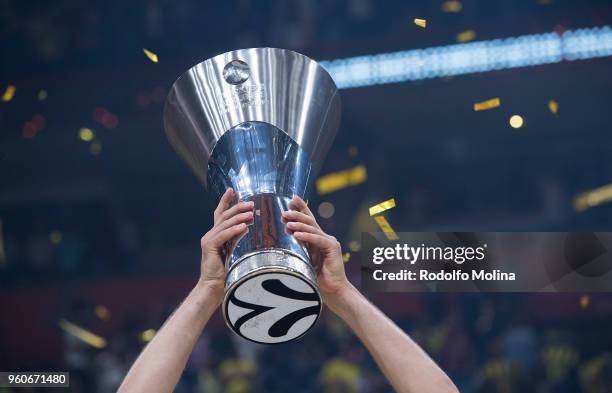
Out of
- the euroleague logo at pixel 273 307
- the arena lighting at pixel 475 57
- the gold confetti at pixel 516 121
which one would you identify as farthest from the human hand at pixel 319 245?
the gold confetti at pixel 516 121

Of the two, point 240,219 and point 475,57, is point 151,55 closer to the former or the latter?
point 475,57

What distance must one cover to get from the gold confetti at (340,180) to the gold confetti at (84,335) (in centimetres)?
135

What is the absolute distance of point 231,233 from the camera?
1.38 m

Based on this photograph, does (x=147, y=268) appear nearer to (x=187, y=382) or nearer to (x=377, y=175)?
(x=187, y=382)

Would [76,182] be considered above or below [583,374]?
above

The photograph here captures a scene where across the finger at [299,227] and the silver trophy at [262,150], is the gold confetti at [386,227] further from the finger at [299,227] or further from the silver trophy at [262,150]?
the finger at [299,227]

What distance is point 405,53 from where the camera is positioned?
4.27m

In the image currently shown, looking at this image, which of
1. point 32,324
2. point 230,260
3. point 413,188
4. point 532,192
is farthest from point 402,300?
point 230,260

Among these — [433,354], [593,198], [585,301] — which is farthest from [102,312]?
[593,198]

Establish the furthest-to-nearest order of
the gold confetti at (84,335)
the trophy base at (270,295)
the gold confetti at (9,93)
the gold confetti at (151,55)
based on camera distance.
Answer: the gold confetti at (84,335), the gold confetti at (151,55), the gold confetti at (9,93), the trophy base at (270,295)

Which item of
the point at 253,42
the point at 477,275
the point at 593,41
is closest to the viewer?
the point at 477,275

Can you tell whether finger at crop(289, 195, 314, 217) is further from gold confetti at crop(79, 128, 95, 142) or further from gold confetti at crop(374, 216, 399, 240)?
gold confetti at crop(79, 128, 95, 142)

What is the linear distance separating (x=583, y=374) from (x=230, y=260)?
11.4 feet

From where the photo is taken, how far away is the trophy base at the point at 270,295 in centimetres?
126
